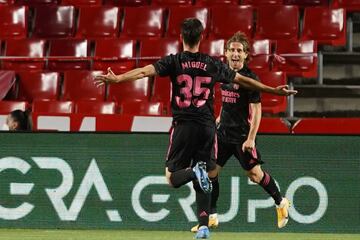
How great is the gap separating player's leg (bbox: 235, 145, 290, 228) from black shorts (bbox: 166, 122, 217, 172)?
1147 millimetres

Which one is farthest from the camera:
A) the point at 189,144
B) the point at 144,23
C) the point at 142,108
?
the point at 144,23

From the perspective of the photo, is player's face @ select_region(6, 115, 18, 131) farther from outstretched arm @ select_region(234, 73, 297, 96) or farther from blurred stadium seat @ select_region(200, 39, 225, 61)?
outstretched arm @ select_region(234, 73, 297, 96)

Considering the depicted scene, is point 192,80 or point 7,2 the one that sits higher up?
point 7,2

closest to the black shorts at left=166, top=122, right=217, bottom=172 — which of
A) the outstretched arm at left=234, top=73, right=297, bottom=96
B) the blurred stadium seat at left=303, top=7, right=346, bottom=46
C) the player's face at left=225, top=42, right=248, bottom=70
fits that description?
the outstretched arm at left=234, top=73, right=297, bottom=96

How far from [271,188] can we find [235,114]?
821 millimetres

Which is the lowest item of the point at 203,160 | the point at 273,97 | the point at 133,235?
the point at 133,235

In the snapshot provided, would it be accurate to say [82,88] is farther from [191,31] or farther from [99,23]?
[191,31]

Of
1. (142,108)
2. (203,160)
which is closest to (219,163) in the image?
(203,160)

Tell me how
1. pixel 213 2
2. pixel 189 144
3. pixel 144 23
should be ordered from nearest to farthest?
pixel 189 144 → pixel 144 23 → pixel 213 2

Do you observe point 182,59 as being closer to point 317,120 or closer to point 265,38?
point 317,120

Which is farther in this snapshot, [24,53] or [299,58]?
[24,53]

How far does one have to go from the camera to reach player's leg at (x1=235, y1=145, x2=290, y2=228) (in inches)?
348

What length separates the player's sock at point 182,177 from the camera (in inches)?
298

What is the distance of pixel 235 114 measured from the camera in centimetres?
903
